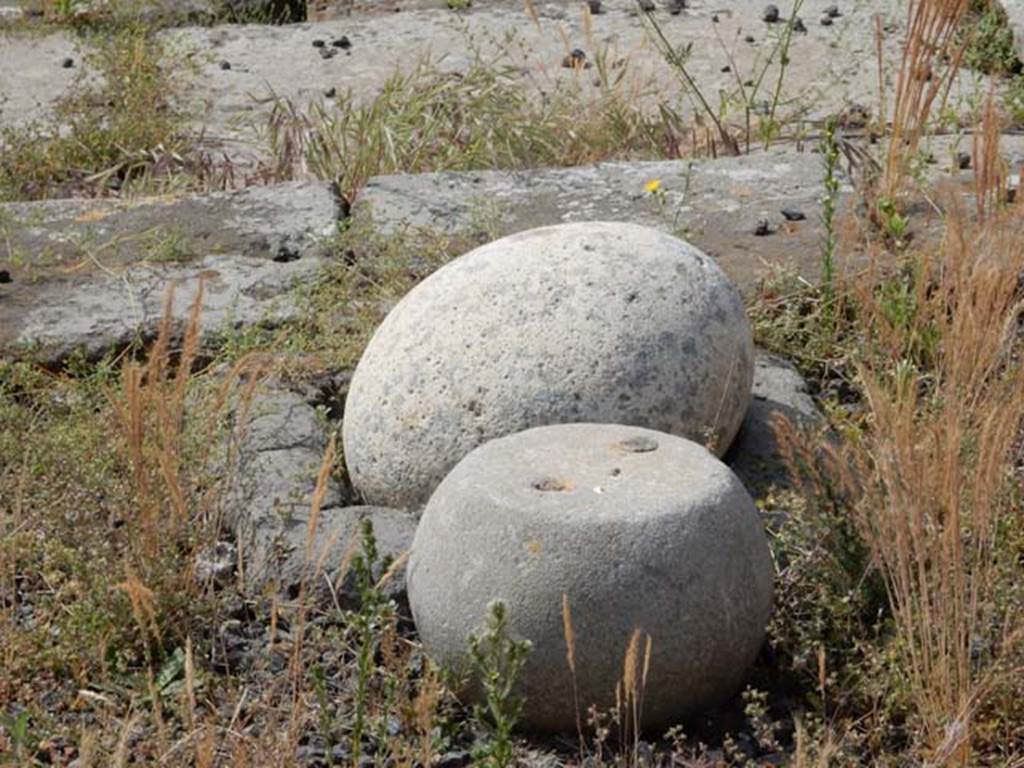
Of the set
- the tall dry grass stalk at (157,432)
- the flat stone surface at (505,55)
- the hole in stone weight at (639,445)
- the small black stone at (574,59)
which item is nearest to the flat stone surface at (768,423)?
the hole in stone weight at (639,445)

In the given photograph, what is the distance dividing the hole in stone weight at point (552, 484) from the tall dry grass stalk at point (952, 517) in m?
0.60

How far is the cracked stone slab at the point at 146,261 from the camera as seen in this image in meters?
5.44

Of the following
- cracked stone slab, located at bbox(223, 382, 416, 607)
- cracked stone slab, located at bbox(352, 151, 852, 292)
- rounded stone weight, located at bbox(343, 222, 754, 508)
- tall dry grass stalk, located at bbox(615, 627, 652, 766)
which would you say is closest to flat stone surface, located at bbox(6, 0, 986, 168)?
cracked stone slab, located at bbox(352, 151, 852, 292)

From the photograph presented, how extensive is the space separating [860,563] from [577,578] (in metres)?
0.83

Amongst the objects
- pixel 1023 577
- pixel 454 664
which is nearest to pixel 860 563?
pixel 1023 577

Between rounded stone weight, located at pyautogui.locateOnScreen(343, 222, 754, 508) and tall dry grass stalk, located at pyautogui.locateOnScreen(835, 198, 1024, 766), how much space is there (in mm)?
488

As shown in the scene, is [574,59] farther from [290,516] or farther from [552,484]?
[552,484]

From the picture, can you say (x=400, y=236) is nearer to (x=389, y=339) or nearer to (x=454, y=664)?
(x=389, y=339)

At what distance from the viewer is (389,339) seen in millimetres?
4484

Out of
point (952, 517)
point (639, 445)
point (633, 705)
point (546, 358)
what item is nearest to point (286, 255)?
point (546, 358)

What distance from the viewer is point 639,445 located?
153 inches

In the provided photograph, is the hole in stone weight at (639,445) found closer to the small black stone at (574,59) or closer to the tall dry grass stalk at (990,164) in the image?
the tall dry grass stalk at (990,164)

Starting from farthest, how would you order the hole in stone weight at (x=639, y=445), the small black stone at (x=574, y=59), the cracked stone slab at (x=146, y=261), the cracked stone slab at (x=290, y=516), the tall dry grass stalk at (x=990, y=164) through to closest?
the small black stone at (x=574, y=59), the cracked stone slab at (x=146, y=261), the tall dry grass stalk at (x=990, y=164), the cracked stone slab at (x=290, y=516), the hole in stone weight at (x=639, y=445)

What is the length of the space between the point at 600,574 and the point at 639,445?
493mm
